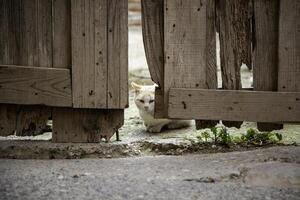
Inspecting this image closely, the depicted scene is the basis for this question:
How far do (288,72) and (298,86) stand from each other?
0.14 metres

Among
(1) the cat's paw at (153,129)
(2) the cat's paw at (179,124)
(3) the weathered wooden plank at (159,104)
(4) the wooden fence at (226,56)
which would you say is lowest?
(1) the cat's paw at (153,129)

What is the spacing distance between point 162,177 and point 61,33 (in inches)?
54.6

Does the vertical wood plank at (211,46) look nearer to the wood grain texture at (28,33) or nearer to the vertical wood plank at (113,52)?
the vertical wood plank at (113,52)

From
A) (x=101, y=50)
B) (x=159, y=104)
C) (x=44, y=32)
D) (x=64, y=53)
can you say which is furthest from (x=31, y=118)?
(x=159, y=104)

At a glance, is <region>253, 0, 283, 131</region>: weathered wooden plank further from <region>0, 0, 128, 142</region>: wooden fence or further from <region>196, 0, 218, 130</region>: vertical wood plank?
<region>0, 0, 128, 142</region>: wooden fence

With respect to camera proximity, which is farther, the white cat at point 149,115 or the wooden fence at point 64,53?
the white cat at point 149,115

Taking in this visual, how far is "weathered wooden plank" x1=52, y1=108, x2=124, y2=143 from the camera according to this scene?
3.93 meters

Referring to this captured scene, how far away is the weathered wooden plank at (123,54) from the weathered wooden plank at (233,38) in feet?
2.34

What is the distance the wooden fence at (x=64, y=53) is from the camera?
3680 mm

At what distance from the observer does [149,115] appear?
18.6 ft

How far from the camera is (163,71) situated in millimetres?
3734

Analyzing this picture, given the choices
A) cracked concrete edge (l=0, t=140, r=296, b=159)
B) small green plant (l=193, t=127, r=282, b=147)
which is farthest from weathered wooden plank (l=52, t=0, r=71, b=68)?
small green plant (l=193, t=127, r=282, b=147)

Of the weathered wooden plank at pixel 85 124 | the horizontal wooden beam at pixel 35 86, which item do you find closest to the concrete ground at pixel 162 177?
the weathered wooden plank at pixel 85 124

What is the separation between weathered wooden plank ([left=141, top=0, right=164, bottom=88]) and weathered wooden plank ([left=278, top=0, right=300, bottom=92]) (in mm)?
894
